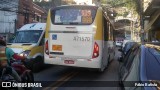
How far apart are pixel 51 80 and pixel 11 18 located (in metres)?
31.9

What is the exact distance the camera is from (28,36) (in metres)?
14.4

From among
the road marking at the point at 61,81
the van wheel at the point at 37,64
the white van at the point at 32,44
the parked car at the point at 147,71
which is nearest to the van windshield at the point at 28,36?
the white van at the point at 32,44

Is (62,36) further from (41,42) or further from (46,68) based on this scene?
(46,68)

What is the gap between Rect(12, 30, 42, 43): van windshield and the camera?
555 inches

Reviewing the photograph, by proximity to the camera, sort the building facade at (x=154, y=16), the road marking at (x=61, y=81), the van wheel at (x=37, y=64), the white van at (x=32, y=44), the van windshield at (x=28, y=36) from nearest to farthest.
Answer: the road marking at (x=61, y=81) < the white van at (x=32, y=44) < the van wheel at (x=37, y=64) < the van windshield at (x=28, y=36) < the building facade at (x=154, y=16)

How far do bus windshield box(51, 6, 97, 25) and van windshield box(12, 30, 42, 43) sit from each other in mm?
2272

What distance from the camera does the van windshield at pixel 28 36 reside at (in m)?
14.1

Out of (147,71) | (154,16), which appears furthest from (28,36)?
(154,16)

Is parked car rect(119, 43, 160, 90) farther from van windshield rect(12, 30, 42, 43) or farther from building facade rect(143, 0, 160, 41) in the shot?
building facade rect(143, 0, 160, 41)

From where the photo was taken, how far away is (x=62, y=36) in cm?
1191

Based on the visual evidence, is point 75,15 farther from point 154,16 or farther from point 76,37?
point 154,16

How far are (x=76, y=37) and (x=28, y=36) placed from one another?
3.59 metres

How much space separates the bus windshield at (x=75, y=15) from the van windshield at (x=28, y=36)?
227cm

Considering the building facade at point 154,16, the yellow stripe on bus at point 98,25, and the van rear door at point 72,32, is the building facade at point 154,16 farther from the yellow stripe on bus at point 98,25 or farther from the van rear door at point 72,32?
the van rear door at point 72,32
